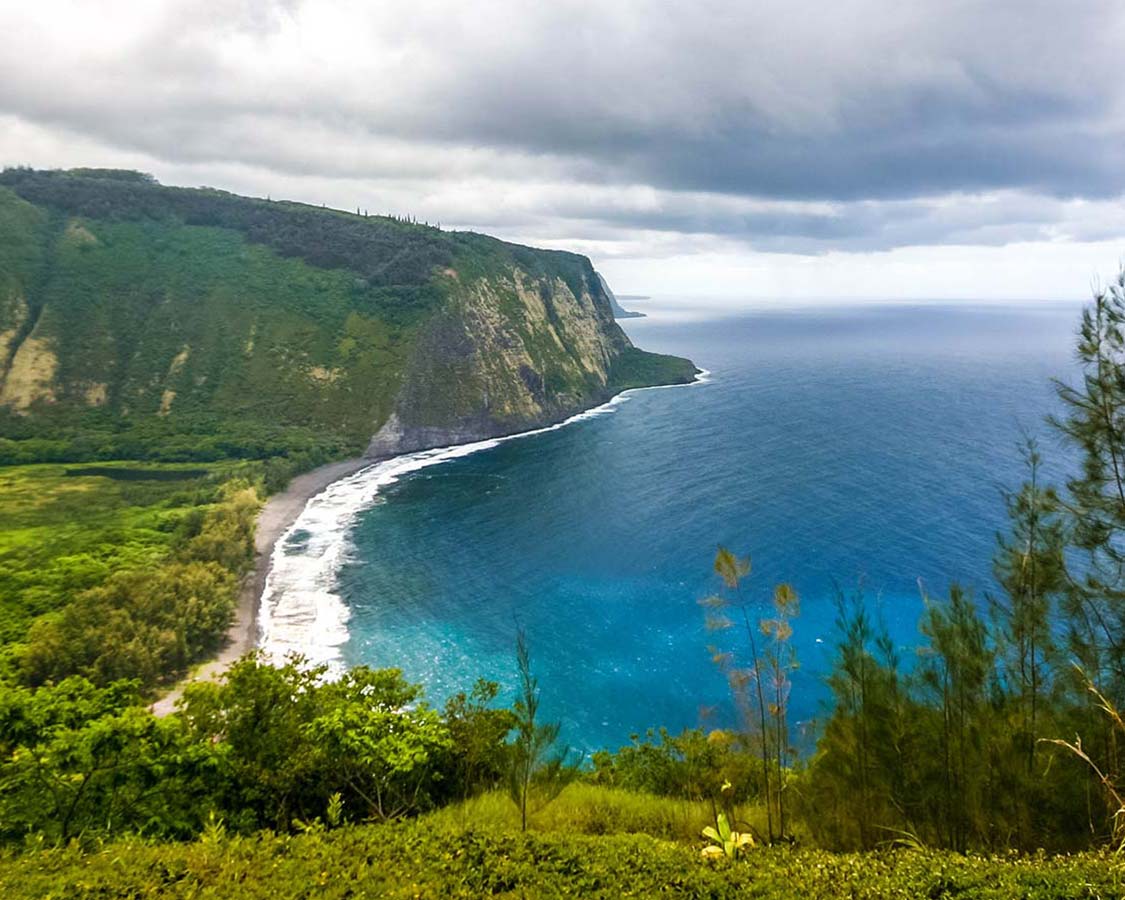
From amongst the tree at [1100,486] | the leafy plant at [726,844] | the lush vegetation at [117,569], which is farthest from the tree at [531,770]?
the lush vegetation at [117,569]

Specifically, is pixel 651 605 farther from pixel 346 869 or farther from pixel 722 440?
pixel 722 440

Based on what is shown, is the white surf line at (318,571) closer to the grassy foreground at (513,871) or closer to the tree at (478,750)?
the tree at (478,750)

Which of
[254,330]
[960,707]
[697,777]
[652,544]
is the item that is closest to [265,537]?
[652,544]

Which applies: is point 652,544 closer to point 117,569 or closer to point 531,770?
point 117,569

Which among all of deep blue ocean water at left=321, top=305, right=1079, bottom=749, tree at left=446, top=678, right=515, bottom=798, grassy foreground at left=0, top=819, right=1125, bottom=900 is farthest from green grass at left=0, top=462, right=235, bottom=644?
grassy foreground at left=0, top=819, right=1125, bottom=900

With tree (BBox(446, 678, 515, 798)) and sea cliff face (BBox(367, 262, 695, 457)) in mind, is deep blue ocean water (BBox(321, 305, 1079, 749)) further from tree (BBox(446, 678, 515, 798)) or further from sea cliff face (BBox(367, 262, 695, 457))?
tree (BBox(446, 678, 515, 798))

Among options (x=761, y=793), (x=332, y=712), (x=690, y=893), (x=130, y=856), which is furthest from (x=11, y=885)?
(x=761, y=793)
